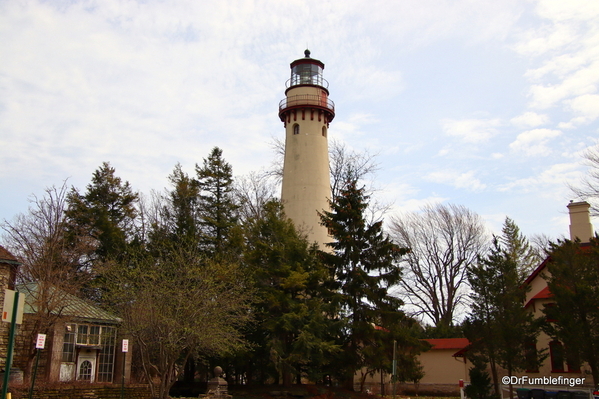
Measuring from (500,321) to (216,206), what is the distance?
14.4 m

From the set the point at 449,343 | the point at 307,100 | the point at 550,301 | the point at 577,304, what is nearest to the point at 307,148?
the point at 307,100

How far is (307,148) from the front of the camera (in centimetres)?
3055

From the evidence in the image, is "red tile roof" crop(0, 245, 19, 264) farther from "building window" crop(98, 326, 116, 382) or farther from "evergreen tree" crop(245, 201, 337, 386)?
"evergreen tree" crop(245, 201, 337, 386)

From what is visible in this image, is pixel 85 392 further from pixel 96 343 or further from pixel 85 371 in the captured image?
pixel 96 343

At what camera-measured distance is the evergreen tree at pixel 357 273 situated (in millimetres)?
22281

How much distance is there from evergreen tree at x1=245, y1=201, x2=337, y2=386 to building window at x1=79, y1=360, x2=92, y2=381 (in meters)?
6.80

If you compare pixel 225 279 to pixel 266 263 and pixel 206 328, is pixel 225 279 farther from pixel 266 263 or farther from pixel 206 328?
pixel 206 328

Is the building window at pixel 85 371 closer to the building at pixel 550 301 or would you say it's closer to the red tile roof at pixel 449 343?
the red tile roof at pixel 449 343

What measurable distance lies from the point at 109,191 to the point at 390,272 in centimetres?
1614

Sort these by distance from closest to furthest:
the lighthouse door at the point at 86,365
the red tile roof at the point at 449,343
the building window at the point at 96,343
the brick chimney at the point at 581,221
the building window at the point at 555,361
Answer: the building window at the point at 96,343 → the lighthouse door at the point at 86,365 → the building window at the point at 555,361 → the brick chimney at the point at 581,221 → the red tile roof at the point at 449,343

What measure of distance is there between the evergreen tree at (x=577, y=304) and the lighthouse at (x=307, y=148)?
1300 cm

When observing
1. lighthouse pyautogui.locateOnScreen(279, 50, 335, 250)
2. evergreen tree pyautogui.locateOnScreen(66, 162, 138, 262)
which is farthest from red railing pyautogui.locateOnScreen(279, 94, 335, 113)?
evergreen tree pyautogui.locateOnScreen(66, 162, 138, 262)

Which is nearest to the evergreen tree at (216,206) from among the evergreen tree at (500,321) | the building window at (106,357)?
the building window at (106,357)

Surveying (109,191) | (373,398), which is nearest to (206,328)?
(373,398)
